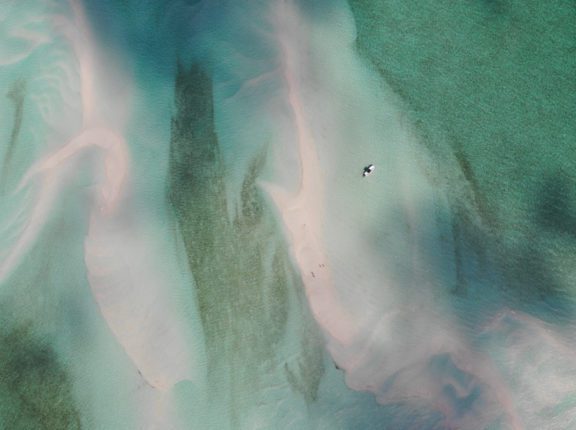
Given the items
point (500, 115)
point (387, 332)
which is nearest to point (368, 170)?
point (500, 115)

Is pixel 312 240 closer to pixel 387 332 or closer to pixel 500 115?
pixel 387 332

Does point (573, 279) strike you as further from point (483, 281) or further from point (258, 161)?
point (258, 161)

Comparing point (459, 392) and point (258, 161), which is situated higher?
point (258, 161)

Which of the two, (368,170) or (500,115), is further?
(500,115)

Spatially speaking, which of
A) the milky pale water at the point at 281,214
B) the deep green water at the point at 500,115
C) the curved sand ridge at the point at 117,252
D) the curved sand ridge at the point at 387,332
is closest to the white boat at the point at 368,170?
the milky pale water at the point at 281,214

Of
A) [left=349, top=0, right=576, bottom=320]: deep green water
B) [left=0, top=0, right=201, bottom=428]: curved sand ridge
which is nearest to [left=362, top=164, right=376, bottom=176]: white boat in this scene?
[left=349, top=0, right=576, bottom=320]: deep green water

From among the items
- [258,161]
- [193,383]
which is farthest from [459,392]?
[258,161]

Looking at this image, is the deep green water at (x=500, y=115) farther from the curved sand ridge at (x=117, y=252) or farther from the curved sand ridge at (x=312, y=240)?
the curved sand ridge at (x=117, y=252)

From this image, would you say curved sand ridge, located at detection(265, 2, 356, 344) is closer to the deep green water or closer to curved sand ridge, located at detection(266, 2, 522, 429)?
curved sand ridge, located at detection(266, 2, 522, 429)
